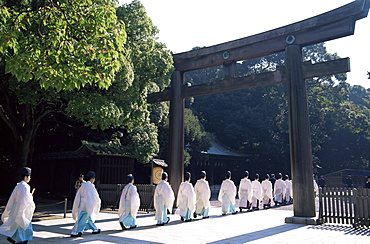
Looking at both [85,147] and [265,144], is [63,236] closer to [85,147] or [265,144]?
[85,147]

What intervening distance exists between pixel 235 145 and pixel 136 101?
78.8 ft

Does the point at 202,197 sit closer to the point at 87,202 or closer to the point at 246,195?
the point at 246,195

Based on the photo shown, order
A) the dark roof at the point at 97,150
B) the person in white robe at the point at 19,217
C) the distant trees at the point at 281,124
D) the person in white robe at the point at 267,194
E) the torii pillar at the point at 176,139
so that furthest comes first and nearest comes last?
the distant trees at the point at 281,124
the person in white robe at the point at 267,194
the dark roof at the point at 97,150
the torii pillar at the point at 176,139
the person in white robe at the point at 19,217

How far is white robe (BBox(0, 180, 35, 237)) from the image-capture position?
272 inches

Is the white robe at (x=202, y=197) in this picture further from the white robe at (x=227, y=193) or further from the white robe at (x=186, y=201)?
the white robe at (x=227, y=193)

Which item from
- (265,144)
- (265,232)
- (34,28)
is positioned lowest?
(265,232)

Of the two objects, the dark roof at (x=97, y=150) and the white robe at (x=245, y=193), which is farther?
the dark roof at (x=97, y=150)

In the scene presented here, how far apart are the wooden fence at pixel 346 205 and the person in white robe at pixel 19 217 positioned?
820 centimetres

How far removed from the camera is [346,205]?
9922 mm

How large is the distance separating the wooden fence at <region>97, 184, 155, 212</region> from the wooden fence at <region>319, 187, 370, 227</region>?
273 inches

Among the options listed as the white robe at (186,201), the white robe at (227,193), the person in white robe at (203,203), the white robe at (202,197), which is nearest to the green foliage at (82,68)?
the white robe at (186,201)

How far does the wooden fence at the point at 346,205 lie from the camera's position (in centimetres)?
945

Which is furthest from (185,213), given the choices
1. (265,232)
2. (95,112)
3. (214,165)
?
(214,165)

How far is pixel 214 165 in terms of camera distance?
109 feet
